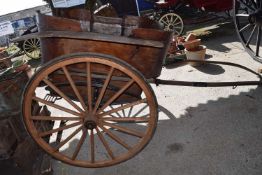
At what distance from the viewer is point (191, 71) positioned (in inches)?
205

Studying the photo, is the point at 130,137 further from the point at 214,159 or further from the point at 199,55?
the point at 199,55

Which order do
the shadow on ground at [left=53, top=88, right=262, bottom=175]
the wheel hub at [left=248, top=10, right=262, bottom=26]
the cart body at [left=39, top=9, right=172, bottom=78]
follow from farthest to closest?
1. the wheel hub at [left=248, top=10, right=262, bottom=26]
2. the shadow on ground at [left=53, top=88, right=262, bottom=175]
3. the cart body at [left=39, top=9, right=172, bottom=78]

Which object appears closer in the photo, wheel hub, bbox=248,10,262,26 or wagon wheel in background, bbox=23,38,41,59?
wheel hub, bbox=248,10,262,26

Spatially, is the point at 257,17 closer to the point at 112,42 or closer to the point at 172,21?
the point at 112,42

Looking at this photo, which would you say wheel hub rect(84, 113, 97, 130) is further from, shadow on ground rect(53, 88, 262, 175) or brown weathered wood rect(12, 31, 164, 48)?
brown weathered wood rect(12, 31, 164, 48)

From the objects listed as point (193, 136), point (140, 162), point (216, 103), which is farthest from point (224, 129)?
point (140, 162)

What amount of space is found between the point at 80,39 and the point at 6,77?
37.3 inches

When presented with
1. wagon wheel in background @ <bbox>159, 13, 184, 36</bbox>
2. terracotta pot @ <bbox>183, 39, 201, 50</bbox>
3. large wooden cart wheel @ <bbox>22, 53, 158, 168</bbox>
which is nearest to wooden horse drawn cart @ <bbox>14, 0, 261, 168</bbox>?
large wooden cart wheel @ <bbox>22, 53, 158, 168</bbox>

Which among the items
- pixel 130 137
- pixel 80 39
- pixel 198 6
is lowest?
pixel 130 137

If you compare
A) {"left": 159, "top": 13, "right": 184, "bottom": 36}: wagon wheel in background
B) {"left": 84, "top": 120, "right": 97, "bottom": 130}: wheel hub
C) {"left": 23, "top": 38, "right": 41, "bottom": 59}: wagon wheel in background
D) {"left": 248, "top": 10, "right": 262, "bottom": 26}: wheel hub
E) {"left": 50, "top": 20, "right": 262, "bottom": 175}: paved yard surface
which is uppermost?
{"left": 248, "top": 10, "right": 262, "bottom": 26}: wheel hub

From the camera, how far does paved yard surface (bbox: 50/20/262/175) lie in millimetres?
2660

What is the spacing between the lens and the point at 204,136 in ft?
10.2

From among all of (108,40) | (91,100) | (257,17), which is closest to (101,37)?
(108,40)

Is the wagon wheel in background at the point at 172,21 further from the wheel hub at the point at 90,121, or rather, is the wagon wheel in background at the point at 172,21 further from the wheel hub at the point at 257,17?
the wheel hub at the point at 90,121
